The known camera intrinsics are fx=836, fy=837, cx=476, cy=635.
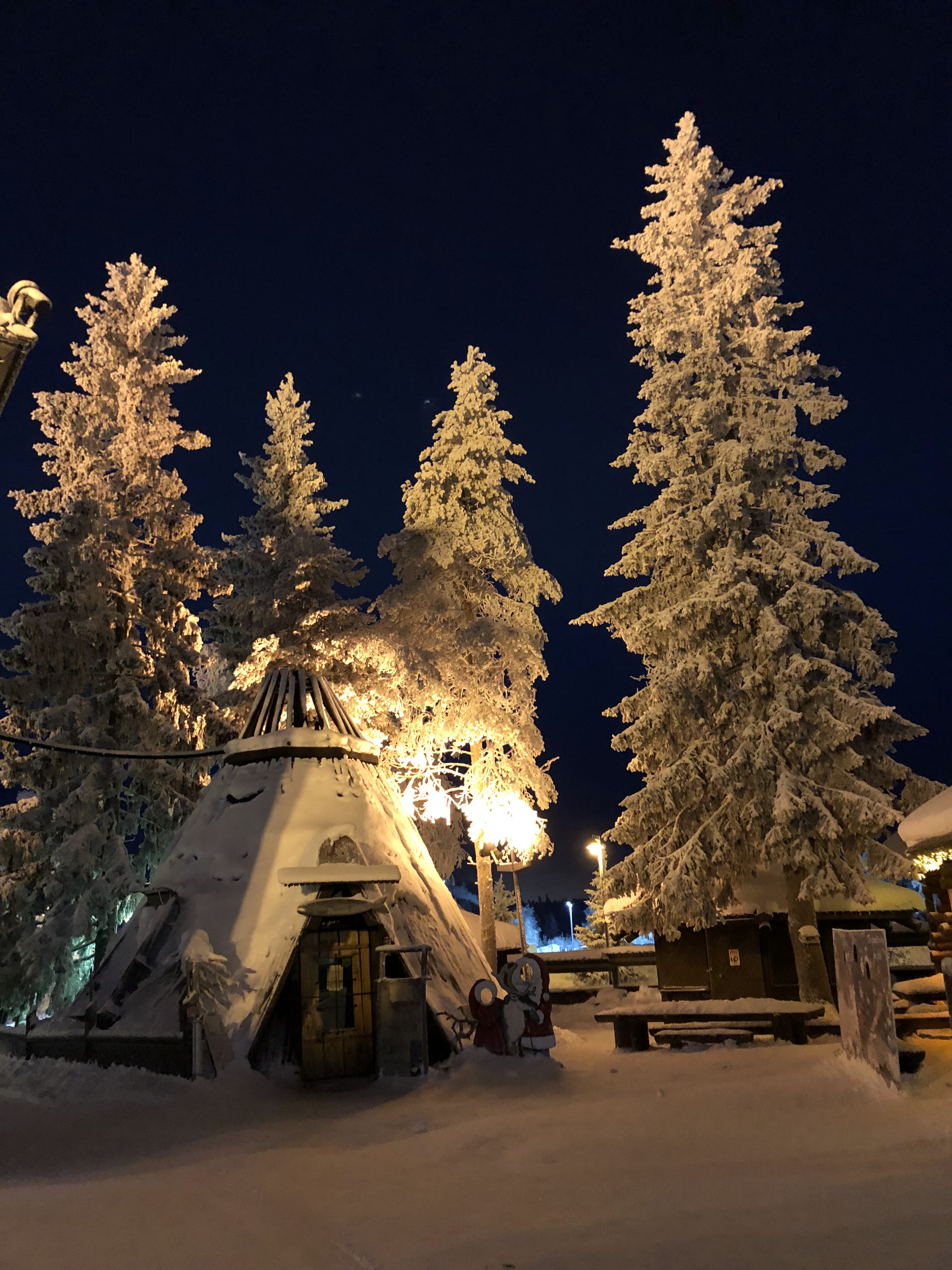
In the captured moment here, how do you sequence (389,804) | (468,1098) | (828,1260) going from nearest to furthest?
(828,1260)
(468,1098)
(389,804)

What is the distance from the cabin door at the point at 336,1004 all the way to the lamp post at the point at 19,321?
7.60 meters

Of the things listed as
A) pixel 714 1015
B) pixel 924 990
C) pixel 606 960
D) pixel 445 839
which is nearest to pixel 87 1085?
pixel 714 1015

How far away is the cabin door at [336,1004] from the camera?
34.4ft

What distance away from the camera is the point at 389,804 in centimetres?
1447

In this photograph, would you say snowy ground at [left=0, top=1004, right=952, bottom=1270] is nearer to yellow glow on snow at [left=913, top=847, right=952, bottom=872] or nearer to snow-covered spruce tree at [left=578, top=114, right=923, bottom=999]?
yellow glow on snow at [left=913, top=847, right=952, bottom=872]

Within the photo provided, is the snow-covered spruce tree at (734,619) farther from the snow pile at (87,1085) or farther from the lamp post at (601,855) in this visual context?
the snow pile at (87,1085)

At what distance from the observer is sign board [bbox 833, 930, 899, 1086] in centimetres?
858

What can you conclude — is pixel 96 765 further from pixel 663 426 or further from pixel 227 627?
pixel 663 426

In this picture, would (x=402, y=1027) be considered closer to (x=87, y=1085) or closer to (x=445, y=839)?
(x=87, y=1085)

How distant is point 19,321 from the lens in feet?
21.6

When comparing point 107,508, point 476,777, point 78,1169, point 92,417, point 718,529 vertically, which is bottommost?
point 78,1169

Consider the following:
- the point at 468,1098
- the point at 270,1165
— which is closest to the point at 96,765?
the point at 468,1098

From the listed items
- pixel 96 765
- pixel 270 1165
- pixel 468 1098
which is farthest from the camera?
pixel 96 765

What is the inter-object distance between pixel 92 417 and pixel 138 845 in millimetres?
11366
